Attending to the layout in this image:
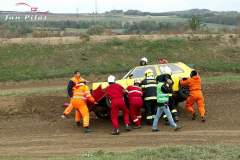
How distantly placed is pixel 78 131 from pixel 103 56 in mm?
18770

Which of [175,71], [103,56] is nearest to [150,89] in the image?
[175,71]

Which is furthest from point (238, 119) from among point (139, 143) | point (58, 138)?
point (58, 138)

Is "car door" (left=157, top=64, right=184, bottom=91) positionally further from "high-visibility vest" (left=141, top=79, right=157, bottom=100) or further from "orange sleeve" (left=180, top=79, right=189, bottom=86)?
"high-visibility vest" (left=141, top=79, right=157, bottom=100)

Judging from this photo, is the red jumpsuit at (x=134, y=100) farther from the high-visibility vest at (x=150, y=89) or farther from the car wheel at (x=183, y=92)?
the car wheel at (x=183, y=92)

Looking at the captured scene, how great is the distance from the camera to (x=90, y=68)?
A: 28.4 meters

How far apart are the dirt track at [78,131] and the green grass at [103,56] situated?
11.8 meters

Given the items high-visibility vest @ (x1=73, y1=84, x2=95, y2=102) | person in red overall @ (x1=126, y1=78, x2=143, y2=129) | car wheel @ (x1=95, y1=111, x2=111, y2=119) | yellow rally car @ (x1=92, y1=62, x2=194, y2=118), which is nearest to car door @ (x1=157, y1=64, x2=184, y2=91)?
yellow rally car @ (x1=92, y1=62, x2=194, y2=118)

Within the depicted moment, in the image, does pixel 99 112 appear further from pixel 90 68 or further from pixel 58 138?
pixel 90 68

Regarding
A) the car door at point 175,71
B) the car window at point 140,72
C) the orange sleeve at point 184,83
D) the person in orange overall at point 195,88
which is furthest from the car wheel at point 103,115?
the person in orange overall at point 195,88

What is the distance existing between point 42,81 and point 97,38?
8.87m

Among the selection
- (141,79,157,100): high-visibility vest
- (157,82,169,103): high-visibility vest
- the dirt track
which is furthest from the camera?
(141,79,157,100): high-visibility vest

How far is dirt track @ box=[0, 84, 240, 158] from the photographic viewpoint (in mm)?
9641

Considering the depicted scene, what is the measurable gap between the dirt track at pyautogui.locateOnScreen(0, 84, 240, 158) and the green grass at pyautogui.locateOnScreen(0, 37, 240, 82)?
464 inches

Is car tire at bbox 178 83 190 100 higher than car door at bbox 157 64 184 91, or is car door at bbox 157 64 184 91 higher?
car door at bbox 157 64 184 91
